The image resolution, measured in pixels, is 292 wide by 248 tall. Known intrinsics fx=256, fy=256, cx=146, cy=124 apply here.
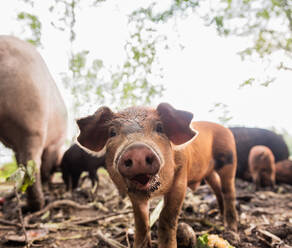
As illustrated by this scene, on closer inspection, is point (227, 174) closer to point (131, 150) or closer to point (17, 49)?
point (131, 150)

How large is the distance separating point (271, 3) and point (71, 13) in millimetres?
2533

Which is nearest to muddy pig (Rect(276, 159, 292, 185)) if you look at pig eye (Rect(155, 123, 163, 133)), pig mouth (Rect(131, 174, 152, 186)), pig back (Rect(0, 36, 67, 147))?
pig eye (Rect(155, 123, 163, 133))

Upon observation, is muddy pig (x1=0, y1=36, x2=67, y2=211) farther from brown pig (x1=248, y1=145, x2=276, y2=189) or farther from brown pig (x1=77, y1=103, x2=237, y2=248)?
brown pig (x1=248, y1=145, x2=276, y2=189)

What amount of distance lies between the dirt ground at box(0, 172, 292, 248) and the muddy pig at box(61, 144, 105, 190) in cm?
47

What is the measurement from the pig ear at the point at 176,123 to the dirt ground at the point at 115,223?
0.89 meters

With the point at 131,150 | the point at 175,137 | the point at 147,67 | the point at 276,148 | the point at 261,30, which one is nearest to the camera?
the point at 131,150

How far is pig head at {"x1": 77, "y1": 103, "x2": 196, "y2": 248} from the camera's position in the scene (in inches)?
54.5

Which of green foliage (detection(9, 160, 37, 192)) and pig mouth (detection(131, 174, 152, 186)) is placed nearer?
pig mouth (detection(131, 174, 152, 186))

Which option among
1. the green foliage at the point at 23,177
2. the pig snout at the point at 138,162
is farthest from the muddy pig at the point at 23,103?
the pig snout at the point at 138,162

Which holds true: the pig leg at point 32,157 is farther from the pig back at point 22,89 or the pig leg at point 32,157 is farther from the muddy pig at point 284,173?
the muddy pig at point 284,173

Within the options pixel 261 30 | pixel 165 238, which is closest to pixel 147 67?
pixel 261 30

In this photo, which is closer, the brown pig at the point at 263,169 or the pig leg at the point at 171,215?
the pig leg at the point at 171,215

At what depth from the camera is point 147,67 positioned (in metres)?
2.53

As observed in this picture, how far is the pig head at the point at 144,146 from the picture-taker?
4.54 ft
